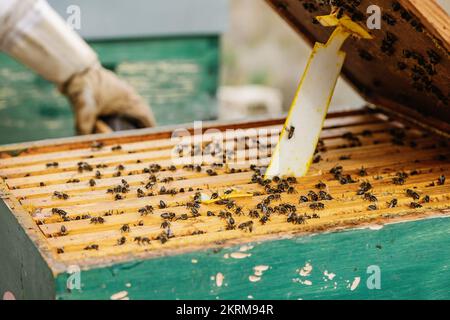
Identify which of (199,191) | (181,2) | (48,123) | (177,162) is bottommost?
(199,191)

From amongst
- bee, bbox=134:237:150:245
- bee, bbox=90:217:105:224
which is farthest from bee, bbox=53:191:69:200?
bee, bbox=134:237:150:245

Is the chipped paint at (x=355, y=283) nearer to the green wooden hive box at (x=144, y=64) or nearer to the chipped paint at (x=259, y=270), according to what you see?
the chipped paint at (x=259, y=270)

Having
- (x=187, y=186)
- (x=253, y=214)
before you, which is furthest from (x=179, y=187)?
(x=253, y=214)

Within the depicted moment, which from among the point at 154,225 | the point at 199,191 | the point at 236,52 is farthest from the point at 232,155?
the point at 236,52

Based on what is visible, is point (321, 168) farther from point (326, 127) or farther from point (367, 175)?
point (326, 127)

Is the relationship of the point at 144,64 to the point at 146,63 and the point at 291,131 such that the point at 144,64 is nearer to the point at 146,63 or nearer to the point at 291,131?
the point at 146,63

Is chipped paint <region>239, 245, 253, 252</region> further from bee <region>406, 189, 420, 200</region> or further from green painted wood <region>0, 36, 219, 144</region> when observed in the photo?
green painted wood <region>0, 36, 219, 144</region>

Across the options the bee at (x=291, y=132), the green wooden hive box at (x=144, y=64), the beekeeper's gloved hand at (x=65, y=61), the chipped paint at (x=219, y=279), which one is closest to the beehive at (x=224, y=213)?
the chipped paint at (x=219, y=279)
